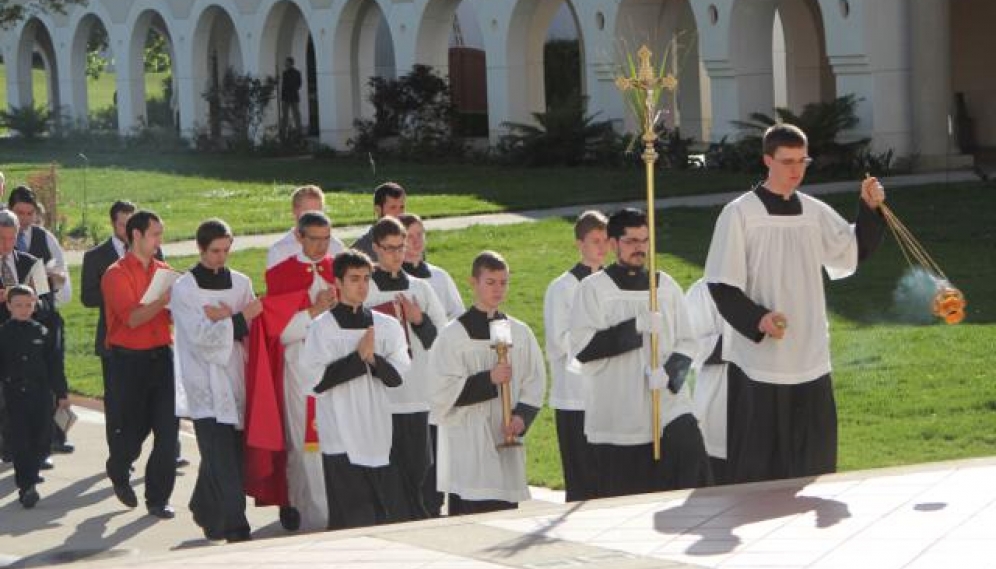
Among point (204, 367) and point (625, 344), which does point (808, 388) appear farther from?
point (204, 367)

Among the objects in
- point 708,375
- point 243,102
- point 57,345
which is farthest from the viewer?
point 243,102

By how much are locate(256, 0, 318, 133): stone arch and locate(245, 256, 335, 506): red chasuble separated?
29780mm

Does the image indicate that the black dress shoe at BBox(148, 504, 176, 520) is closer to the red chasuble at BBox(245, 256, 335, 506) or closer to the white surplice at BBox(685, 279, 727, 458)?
the red chasuble at BBox(245, 256, 335, 506)

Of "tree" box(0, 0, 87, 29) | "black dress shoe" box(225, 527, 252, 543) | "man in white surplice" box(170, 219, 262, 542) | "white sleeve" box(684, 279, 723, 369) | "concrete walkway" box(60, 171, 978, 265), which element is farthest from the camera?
"tree" box(0, 0, 87, 29)

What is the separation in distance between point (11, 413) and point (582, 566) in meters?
5.86

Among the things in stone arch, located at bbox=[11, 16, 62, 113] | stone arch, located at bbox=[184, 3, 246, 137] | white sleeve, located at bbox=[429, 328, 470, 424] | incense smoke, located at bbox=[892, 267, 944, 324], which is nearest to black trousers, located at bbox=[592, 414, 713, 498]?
white sleeve, located at bbox=[429, 328, 470, 424]

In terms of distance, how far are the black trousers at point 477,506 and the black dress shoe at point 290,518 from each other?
1279 mm

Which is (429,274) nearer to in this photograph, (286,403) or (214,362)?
(286,403)

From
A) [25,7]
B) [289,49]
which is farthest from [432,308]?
[25,7]

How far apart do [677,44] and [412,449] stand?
2291cm

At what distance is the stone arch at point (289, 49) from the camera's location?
→ 42.3 meters

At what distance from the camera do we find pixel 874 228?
9.23 m

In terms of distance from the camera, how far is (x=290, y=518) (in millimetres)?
11477

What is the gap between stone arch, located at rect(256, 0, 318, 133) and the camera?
42281 millimetres
